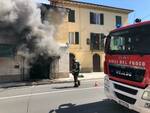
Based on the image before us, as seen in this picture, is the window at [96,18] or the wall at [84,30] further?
the window at [96,18]

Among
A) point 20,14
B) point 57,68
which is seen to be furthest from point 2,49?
point 57,68

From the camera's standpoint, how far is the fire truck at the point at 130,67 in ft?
23.5

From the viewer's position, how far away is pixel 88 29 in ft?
110

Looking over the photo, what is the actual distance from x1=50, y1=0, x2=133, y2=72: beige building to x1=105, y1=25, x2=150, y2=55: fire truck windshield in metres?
22.8

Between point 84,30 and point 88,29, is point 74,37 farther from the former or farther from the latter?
point 88,29

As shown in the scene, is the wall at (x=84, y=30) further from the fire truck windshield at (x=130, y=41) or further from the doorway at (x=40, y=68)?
the fire truck windshield at (x=130, y=41)

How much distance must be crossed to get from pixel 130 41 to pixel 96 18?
2661cm

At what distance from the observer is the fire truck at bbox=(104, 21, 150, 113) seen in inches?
282

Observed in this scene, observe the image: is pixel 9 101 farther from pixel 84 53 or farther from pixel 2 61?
pixel 84 53

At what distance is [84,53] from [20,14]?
12556mm

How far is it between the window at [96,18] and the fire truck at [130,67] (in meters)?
25.1

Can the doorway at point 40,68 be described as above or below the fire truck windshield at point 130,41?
below

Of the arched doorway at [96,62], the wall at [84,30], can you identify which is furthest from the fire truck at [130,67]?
the arched doorway at [96,62]

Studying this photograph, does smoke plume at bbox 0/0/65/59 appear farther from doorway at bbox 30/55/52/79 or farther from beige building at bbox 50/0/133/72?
beige building at bbox 50/0/133/72
